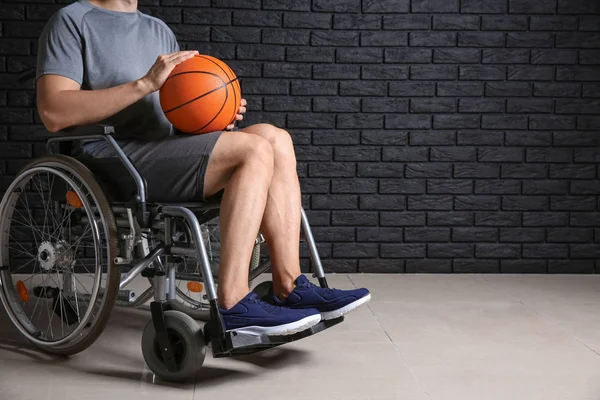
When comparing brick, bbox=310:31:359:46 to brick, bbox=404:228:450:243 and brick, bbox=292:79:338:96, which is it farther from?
brick, bbox=404:228:450:243

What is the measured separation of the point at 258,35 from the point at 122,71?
53.5 inches

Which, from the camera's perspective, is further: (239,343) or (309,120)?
(309,120)

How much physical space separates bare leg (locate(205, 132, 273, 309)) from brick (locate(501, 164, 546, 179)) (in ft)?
6.00

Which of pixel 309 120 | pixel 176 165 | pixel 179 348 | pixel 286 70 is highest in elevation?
pixel 286 70

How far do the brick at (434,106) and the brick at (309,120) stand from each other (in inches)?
15.7

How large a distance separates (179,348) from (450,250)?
6.38ft

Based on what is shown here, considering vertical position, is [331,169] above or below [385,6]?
below

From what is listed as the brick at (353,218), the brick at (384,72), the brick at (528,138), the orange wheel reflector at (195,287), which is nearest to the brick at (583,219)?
the brick at (528,138)

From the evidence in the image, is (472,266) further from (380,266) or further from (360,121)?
(360,121)

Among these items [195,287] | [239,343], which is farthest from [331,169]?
[239,343]

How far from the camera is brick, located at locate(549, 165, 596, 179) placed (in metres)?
3.55

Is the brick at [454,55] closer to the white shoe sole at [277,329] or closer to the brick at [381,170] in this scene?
the brick at [381,170]

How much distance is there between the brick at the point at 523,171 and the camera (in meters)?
3.54

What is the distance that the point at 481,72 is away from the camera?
351 centimetres
